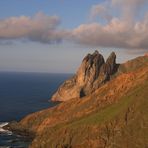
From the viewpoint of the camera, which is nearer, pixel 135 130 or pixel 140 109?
pixel 135 130

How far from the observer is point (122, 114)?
19375 cm

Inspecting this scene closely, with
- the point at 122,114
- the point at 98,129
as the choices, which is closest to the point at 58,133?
the point at 98,129

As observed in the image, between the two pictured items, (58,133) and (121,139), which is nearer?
(121,139)

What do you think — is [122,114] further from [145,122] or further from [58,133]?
[58,133]

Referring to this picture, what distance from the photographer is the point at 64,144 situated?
18788 centimetres

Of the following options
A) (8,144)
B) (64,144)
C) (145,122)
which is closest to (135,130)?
(145,122)

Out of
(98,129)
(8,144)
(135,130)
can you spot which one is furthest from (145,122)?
(8,144)

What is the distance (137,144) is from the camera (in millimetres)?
174000

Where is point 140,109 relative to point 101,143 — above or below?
above

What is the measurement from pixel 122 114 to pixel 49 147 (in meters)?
41.4

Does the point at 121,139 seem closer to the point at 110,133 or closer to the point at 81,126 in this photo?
the point at 110,133

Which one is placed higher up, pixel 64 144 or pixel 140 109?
pixel 140 109

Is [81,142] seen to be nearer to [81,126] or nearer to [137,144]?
[81,126]

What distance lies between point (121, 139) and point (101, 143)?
387 inches
